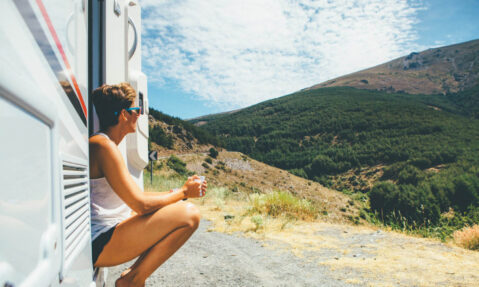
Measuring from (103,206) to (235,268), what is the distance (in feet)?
5.61

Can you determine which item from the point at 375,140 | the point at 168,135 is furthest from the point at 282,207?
the point at 375,140

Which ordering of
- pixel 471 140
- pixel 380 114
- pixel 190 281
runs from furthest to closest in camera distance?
pixel 380 114 → pixel 471 140 → pixel 190 281

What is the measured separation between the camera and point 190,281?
251 centimetres

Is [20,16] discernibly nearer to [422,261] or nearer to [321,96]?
[422,261]

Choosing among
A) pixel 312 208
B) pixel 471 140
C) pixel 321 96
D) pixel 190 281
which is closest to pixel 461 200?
pixel 312 208

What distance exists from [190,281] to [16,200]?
7.18 ft

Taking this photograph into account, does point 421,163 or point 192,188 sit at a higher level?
point 192,188

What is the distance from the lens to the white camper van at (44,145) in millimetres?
558

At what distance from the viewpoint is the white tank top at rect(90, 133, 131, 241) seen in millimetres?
1474

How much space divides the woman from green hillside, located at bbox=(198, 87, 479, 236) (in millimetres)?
22151

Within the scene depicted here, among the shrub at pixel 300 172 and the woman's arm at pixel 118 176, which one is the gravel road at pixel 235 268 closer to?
the woman's arm at pixel 118 176

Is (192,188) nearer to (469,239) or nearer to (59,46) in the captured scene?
(59,46)

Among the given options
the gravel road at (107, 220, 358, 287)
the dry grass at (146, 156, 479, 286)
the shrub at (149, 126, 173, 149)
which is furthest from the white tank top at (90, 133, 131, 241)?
Result: the shrub at (149, 126, 173, 149)

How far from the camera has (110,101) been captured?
61.6 inches
